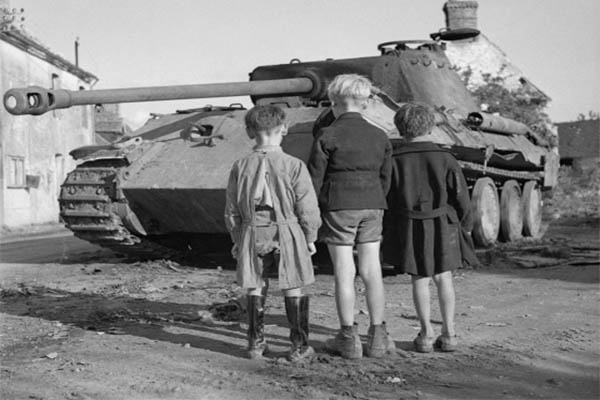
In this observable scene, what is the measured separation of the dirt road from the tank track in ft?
1.74

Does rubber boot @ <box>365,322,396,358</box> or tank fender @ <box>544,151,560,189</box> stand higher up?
tank fender @ <box>544,151,560,189</box>

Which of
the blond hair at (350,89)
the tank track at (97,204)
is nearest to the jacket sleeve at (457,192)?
the blond hair at (350,89)

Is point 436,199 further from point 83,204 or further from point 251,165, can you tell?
point 83,204

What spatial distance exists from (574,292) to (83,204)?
16.6 feet

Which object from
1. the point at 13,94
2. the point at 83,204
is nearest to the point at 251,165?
the point at 13,94

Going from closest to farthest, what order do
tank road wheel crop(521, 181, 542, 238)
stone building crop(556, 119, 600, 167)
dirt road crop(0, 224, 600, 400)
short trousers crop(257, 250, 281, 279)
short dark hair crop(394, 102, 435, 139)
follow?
dirt road crop(0, 224, 600, 400) → short trousers crop(257, 250, 281, 279) → short dark hair crop(394, 102, 435, 139) → tank road wheel crop(521, 181, 542, 238) → stone building crop(556, 119, 600, 167)

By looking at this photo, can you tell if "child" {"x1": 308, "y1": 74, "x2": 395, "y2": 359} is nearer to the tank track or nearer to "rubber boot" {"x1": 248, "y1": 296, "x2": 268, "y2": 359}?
"rubber boot" {"x1": 248, "y1": 296, "x2": 268, "y2": 359}

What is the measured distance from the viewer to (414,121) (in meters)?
5.28

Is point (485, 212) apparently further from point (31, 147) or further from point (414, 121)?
point (31, 147)

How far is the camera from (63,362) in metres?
4.80

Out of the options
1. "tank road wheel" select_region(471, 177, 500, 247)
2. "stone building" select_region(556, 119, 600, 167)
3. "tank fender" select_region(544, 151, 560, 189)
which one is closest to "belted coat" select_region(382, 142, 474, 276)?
"tank road wheel" select_region(471, 177, 500, 247)

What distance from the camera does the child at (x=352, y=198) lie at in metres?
5.02

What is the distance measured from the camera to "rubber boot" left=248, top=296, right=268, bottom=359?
4902 millimetres

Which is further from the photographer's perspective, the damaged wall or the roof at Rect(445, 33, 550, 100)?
the roof at Rect(445, 33, 550, 100)
